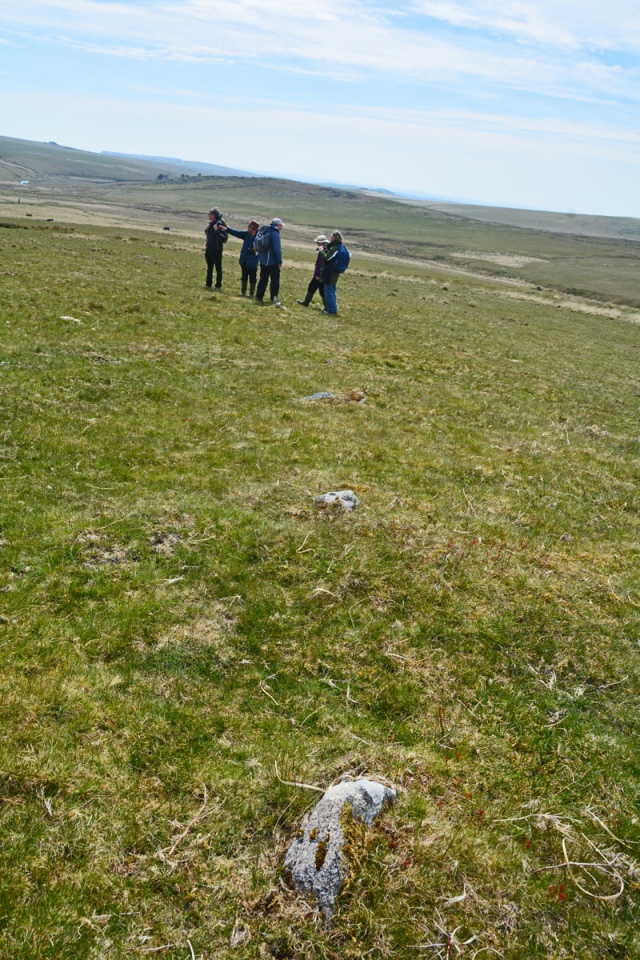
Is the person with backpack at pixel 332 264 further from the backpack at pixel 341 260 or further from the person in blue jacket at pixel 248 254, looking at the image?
the person in blue jacket at pixel 248 254

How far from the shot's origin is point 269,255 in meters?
27.5

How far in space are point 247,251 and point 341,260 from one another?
4.59 metres

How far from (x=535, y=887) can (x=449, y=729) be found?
66.6 inches

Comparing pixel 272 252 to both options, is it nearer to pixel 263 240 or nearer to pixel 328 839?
pixel 263 240

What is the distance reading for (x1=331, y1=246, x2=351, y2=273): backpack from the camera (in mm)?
27192

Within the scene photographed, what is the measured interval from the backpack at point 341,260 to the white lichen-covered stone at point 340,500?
1916cm

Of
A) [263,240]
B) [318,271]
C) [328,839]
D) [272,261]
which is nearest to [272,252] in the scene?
[272,261]

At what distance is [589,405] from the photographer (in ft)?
67.7

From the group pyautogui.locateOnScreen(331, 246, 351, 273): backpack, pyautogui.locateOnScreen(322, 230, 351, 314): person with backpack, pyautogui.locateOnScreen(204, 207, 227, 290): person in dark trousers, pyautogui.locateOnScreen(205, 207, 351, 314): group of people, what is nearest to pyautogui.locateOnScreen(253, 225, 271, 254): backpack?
pyautogui.locateOnScreen(205, 207, 351, 314): group of people

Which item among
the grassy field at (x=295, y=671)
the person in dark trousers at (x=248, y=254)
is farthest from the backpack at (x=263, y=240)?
the grassy field at (x=295, y=671)

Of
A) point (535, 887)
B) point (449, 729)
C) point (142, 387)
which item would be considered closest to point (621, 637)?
point (449, 729)

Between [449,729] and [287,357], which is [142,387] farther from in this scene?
[449,729]

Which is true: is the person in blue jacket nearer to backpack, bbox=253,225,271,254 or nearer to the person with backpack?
backpack, bbox=253,225,271,254

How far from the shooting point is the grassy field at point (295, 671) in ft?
14.8
